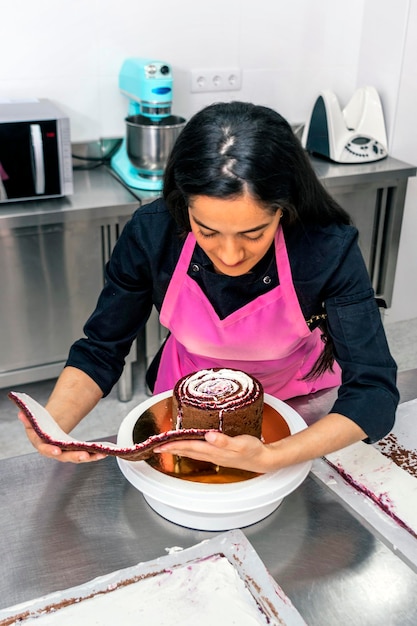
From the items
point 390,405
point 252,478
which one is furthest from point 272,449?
point 390,405

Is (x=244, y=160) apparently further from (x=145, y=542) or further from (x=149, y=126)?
(x=149, y=126)

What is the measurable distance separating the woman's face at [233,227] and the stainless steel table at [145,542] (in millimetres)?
378

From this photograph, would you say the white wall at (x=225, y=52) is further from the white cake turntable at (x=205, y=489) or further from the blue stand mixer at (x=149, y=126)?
the white cake turntable at (x=205, y=489)

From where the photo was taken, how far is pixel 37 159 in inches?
88.6

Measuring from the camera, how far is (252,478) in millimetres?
1007

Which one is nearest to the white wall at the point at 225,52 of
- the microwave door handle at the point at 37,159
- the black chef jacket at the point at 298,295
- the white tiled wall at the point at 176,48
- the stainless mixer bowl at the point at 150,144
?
the white tiled wall at the point at 176,48

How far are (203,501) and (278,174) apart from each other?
51cm

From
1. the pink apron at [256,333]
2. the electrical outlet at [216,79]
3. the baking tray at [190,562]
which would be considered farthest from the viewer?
the electrical outlet at [216,79]

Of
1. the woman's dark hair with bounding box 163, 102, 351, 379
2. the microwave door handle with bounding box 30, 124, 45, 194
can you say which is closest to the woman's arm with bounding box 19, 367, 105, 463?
the woman's dark hair with bounding box 163, 102, 351, 379

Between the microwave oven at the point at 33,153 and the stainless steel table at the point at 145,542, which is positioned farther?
the microwave oven at the point at 33,153

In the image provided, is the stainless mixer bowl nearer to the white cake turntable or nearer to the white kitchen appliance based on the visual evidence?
the white kitchen appliance

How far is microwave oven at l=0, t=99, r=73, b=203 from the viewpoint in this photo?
7.27ft

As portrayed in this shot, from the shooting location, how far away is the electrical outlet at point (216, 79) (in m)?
2.82

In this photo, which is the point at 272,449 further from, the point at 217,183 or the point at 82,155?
the point at 82,155
